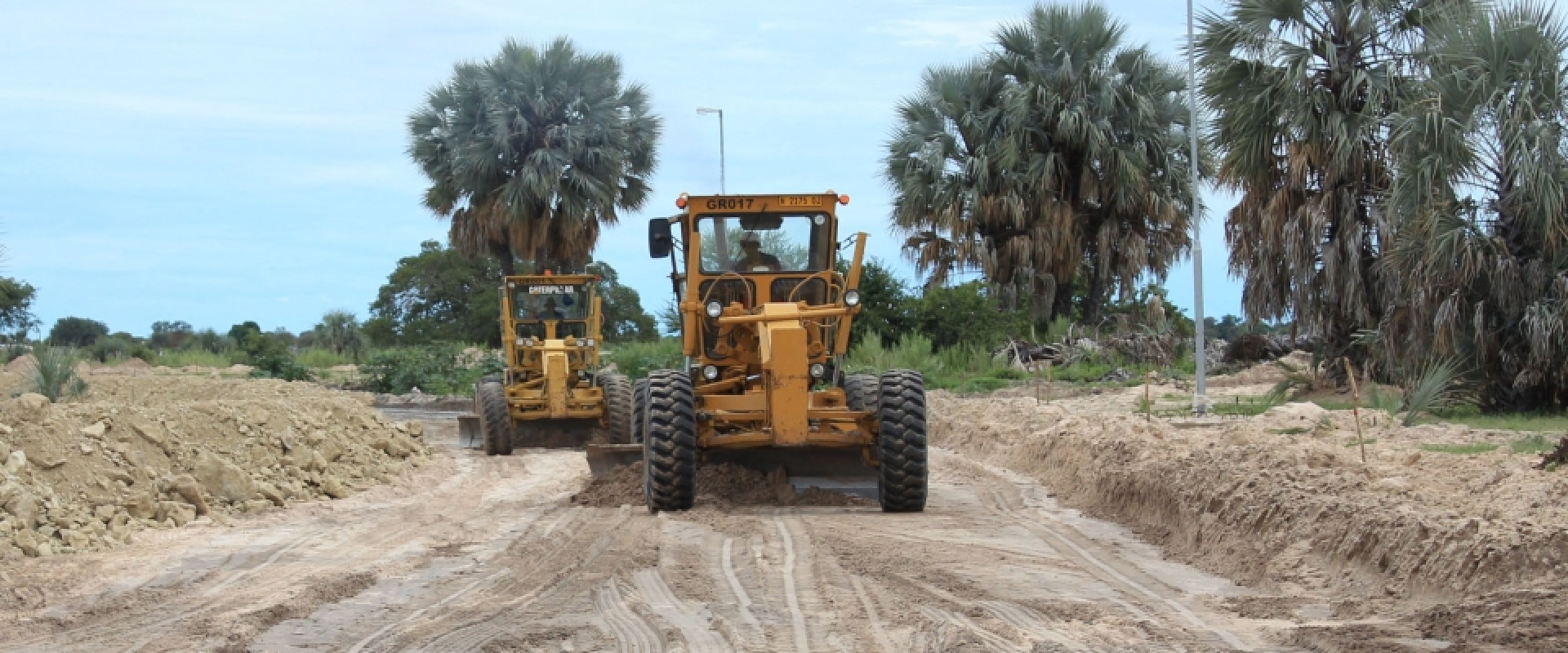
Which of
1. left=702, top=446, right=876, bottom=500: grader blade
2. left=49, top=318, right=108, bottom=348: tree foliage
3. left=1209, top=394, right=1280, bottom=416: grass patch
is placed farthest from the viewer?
left=49, top=318, right=108, bottom=348: tree foliage

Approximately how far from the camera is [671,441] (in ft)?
36.2

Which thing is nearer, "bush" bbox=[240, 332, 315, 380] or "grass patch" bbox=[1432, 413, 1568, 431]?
"grass patch" bbox=[1432, 413, 1568, 431]

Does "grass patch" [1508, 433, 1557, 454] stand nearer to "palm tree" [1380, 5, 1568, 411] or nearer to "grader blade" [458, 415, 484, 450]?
"palm tree" [1380, 5, 1568, 411]

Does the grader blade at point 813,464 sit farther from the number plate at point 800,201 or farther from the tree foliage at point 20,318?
the tree foliage at point 20,318

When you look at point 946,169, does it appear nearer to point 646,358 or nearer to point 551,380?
point 646,358

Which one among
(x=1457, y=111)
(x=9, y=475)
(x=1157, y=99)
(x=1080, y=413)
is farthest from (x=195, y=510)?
(x=1157, y=99)

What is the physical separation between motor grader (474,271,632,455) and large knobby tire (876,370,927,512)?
7846mm

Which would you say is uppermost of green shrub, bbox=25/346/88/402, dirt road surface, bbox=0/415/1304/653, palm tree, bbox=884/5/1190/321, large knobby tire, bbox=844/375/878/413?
palm tree, bbox=884/5/1190/321

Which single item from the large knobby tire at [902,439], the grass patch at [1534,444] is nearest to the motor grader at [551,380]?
the large knobby tire at [902,439]

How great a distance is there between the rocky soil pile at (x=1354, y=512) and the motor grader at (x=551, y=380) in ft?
24.4

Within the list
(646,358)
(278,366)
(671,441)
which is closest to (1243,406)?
(671,441)

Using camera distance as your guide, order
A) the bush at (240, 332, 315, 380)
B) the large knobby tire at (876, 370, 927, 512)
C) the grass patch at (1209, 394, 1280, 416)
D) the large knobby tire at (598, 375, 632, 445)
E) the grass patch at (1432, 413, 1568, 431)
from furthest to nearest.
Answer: the bush at (240, 332, 315, 380) < the large knobby tire at (598, 375, 632, 445) < the grass patch at (1209, 394, 1280, 416) < the grass patch at (1432, 413, 1568, 431) < the large knobby tire at (876, 370, 927, 512)

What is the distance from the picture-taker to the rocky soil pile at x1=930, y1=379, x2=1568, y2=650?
21.4 ft

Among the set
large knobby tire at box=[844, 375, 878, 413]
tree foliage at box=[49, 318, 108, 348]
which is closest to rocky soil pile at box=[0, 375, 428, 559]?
large knobby tire at box=[844, 375, 878, 413]
